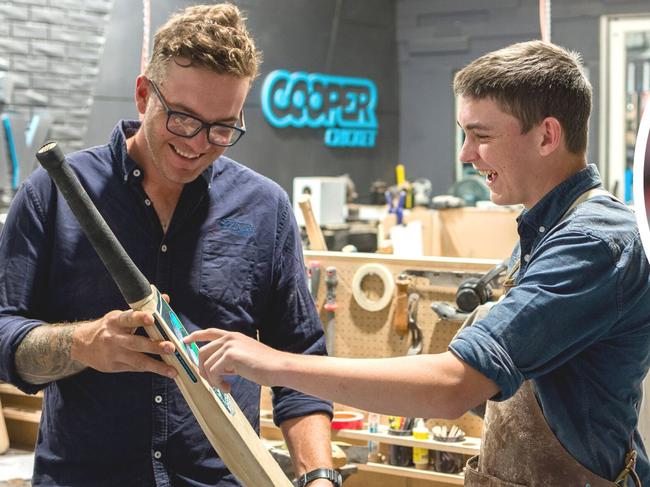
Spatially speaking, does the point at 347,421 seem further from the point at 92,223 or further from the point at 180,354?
the point at 92,223

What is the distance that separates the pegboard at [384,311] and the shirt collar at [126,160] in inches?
55.7

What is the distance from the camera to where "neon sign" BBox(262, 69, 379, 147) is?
27.1 feet

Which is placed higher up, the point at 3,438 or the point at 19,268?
the point at 19,268

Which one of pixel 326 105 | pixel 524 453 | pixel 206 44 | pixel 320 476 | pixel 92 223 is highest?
pixel 326 105

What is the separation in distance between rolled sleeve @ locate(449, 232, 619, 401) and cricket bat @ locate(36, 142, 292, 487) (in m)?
0.42

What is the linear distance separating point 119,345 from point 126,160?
1.58 feet

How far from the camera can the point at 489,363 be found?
143 centimetres

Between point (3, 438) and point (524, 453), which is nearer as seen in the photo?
point (524, 453)

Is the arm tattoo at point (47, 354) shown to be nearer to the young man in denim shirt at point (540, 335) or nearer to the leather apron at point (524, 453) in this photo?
the young man in denim shirt at point (540, 335)

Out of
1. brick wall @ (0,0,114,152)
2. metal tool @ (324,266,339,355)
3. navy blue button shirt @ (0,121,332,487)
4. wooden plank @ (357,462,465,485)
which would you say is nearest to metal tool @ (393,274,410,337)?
metal tool @ (324,266,339,355)

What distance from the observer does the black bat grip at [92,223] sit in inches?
58.2

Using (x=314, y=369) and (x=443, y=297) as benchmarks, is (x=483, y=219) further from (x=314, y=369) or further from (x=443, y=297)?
(x=314, y=369)

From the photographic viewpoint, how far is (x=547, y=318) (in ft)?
4.75

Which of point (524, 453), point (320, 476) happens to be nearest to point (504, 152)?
point (524, 453)
